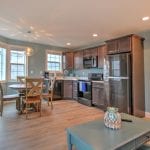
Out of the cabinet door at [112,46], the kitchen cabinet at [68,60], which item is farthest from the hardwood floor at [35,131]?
the kitchen cabinet at [68,60]

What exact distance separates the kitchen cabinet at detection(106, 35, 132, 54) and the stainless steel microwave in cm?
131

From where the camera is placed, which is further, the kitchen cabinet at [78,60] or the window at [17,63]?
the kitchen cabinet at [78,60]

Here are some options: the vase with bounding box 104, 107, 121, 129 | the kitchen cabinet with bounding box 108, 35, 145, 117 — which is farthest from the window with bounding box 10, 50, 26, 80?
the vase with bounding box 104, 107, 121, 129

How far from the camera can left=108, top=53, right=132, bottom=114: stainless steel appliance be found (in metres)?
3.98

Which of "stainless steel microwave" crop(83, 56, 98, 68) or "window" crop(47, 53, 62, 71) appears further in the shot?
"window" crop(47, 53, 62, 71)

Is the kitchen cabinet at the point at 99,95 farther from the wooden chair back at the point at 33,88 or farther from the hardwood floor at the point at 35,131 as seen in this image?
the wooden chair back at the point at 33,88

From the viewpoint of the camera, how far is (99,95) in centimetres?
508

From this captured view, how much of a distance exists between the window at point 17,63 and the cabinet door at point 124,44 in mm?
4157

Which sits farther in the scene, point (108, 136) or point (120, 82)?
point (120, 82)

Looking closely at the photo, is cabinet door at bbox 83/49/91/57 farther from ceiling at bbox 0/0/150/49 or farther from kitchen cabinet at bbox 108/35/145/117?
kitchen cabinet at bbox 108/35/145/117

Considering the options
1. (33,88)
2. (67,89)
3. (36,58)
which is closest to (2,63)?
(36,58)

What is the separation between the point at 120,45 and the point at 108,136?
325 centimetres

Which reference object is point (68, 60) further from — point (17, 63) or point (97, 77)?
point (17, 63)

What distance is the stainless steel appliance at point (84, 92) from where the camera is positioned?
5559mm
